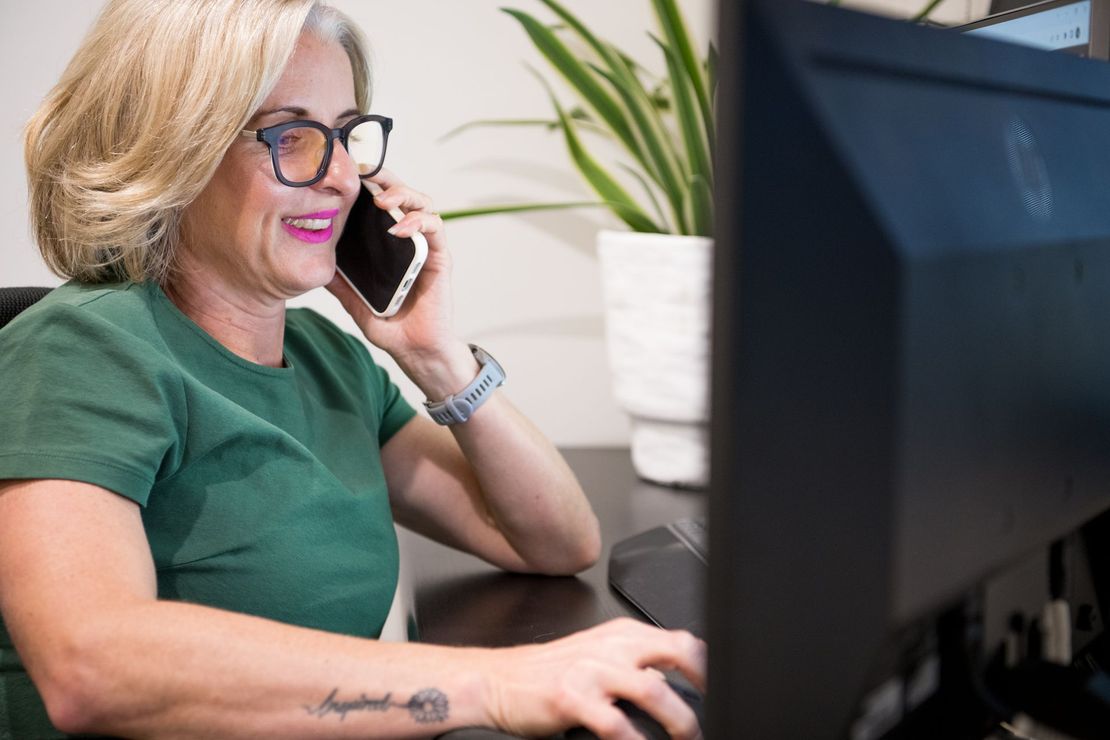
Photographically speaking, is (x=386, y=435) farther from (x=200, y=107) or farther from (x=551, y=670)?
(x=551, y=670)

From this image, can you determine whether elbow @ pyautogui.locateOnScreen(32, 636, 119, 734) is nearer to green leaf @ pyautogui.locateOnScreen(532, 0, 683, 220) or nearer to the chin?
the chin

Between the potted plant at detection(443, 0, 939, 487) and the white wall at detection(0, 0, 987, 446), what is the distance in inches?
5.7

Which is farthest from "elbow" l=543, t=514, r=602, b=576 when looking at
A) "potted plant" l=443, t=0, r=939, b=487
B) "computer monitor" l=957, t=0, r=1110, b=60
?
"computer monitor" l=957, t=0, r=1110, b=60

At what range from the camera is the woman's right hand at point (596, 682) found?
667mm

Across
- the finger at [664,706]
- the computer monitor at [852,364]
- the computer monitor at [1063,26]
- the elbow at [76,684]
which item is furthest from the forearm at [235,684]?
the computer monitor at [1063,26]

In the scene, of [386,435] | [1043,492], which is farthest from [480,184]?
[1043,492]

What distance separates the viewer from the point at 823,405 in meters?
0.39

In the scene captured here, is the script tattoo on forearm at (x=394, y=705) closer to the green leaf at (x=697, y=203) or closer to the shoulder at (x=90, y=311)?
the shoulder at (x=90, y=311)

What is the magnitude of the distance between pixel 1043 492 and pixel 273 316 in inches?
30.7

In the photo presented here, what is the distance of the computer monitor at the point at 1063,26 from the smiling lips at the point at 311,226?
24.6 inches

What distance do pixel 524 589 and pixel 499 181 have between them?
78 centimetres

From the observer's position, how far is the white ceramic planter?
1376 mm

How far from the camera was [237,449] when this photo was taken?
2.97 ft

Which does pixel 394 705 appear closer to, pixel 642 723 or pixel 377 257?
pixel 642 723
